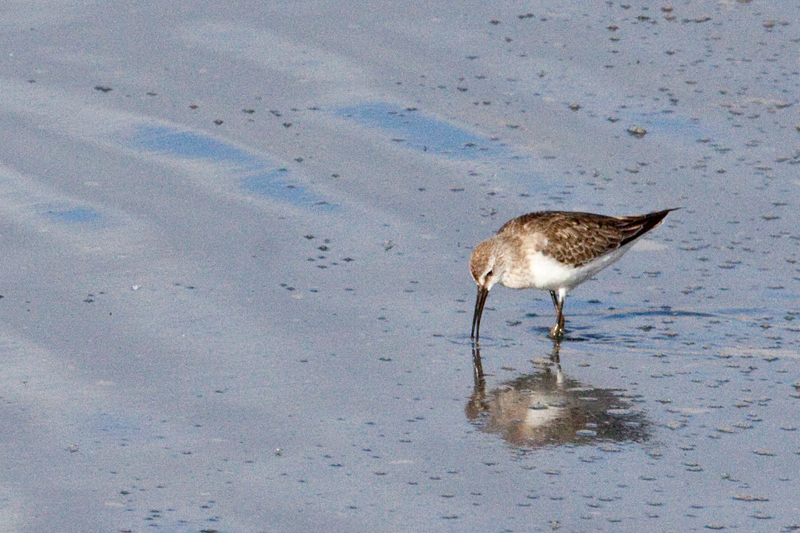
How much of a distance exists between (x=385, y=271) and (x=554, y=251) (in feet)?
4.23

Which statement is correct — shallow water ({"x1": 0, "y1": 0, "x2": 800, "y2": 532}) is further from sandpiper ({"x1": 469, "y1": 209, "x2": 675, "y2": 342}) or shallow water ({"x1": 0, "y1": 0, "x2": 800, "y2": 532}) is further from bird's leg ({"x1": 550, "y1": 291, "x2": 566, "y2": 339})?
sandpiper ({"x1": 469, "y1": 209, "x2": 675, "y2": 342})

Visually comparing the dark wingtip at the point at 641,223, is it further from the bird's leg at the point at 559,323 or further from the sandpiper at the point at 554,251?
the bird's leg at the point at 559,323

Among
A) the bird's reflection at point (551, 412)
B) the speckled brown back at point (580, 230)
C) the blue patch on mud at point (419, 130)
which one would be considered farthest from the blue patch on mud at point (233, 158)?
the bird's reflection at point (551, 412)

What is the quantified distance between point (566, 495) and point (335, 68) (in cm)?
749

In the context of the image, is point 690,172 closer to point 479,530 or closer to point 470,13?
point 470,13

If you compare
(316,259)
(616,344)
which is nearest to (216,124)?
(316,259)

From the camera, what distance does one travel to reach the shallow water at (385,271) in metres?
7.33

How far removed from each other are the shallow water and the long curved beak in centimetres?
8

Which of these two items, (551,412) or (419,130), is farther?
(419,130)

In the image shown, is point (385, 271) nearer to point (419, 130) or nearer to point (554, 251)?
point (554, 251)

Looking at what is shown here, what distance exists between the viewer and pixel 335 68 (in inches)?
543

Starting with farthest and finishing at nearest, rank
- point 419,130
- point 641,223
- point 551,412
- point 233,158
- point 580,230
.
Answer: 1. point 419,130
2. point 233,158
3. point 641,223
4. point 580,230
5. point 551,412

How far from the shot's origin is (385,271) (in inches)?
404

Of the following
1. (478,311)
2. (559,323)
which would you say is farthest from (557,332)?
(478,311)
